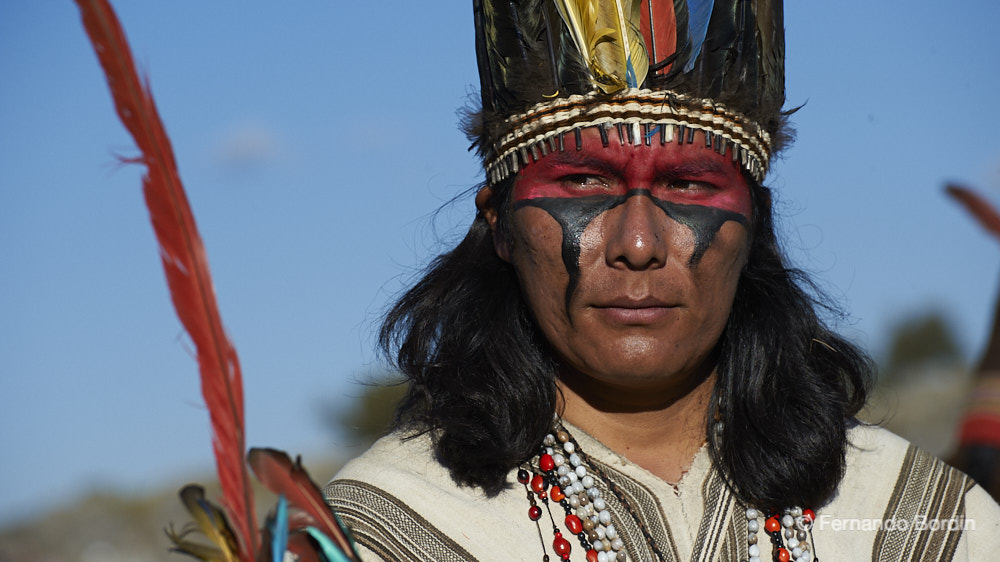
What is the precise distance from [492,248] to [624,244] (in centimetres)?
61

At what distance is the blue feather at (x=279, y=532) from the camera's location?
5.94ft

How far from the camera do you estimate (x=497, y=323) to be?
115 inches

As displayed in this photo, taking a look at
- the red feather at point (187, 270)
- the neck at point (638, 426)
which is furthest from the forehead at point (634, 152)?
the red feather at point (187, 270)

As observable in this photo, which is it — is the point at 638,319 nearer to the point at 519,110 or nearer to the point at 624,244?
the point at 624,244

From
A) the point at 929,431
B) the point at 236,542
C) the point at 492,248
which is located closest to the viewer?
the point at 236,542

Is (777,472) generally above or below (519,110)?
below

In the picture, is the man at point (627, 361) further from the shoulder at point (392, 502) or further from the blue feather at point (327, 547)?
the blue feather at point (327, 547)

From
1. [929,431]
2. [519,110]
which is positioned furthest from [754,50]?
[929,431]

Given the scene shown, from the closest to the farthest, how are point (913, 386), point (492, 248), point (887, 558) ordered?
point (887, 558), point (492, 248), point (913, 386)

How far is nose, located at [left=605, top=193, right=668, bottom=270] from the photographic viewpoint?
2.55m

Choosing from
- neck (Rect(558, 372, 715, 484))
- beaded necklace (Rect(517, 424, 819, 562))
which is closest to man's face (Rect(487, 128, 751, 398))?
neck (Rect(558, 372, 715, 484))

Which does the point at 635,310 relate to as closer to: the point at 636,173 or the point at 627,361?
the point at 627,361

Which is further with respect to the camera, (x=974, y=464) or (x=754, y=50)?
(x=974, y=464)

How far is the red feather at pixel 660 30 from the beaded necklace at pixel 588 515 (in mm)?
1016
